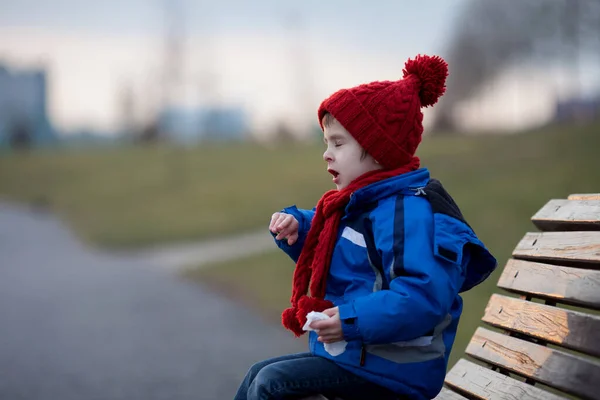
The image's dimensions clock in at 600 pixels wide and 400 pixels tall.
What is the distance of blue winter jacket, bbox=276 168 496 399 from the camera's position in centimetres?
207

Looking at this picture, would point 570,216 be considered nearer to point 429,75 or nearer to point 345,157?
point 429,75

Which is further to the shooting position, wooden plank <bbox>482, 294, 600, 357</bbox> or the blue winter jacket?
wooden plank <bbox>482, 294, 600, 357</bbox>

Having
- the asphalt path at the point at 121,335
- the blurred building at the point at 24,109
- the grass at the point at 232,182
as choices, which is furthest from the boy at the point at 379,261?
the blurred building at the point at 24,109

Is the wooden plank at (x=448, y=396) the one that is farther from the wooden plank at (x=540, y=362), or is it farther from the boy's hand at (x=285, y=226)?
the boy's hand at (x=285, y=226)

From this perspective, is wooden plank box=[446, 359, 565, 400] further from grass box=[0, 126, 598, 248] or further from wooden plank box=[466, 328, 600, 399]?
grass box=[0, 126, 598, 248]

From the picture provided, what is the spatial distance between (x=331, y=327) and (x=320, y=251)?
0.37 metres

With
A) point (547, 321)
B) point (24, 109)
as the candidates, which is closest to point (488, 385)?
point (547, 321)

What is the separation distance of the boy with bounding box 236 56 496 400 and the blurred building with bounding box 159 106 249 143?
29266mm

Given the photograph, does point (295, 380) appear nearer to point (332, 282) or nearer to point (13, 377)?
point (332, 282)

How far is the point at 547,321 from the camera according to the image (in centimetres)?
255

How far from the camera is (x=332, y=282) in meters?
2.42

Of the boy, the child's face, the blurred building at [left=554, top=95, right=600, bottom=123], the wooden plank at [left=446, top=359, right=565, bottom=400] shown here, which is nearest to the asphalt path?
the wooden plank at [left=446, top=359, right=565, bottom=400]

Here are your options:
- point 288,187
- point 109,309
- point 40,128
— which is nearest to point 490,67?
point 288,187

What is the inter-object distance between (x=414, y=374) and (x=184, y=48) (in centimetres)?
2198
